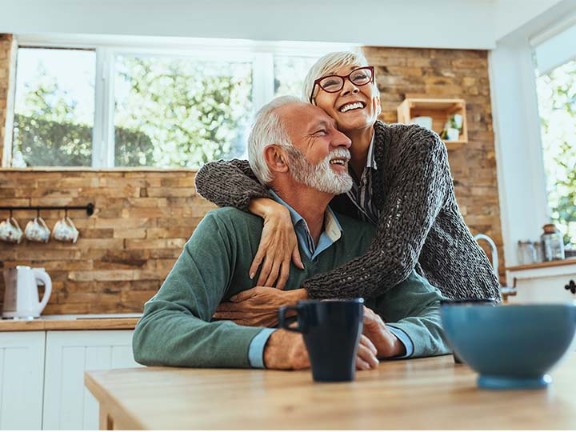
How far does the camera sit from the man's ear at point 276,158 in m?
1.54

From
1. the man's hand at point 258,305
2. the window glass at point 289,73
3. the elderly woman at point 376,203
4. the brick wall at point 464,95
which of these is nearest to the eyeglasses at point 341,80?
the elderly woman at point 376,203

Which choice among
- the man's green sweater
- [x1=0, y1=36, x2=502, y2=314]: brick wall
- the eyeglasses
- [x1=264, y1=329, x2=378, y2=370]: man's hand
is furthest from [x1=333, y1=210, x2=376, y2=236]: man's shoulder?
[x1=0, y1=36, x2=502, y2=314]: brick wall

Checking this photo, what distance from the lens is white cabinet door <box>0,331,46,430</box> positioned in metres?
2.56

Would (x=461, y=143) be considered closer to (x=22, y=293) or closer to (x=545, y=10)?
(x=545, y=10)

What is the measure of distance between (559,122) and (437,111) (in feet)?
2.39

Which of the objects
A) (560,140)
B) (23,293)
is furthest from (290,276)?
(560,140)

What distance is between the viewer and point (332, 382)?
74 centimetres

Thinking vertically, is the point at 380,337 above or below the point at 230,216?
below

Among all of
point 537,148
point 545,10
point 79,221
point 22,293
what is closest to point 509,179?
point 537,148

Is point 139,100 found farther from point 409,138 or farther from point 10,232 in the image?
point 409,138

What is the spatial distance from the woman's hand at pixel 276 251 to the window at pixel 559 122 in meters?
2.77

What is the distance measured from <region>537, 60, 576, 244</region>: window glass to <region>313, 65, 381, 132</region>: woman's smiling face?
2.50m

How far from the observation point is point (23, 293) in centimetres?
314

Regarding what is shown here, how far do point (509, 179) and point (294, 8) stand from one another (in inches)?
67.9
